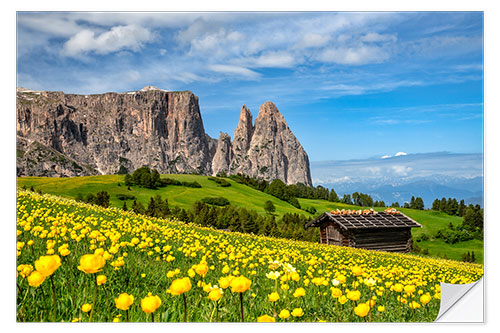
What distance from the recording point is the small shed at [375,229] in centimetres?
1881

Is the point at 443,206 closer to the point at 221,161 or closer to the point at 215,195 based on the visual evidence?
the point at 215,195

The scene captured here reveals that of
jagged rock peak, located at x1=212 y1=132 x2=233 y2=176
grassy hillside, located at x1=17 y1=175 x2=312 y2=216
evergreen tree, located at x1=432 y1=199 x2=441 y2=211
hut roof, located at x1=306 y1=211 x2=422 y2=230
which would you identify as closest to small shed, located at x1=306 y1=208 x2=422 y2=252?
hut roof, located at x1=306 y1=211 x2=422 y2=230

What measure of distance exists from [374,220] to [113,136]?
1713cm

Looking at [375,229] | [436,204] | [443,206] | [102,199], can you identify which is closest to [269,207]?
[375,229]

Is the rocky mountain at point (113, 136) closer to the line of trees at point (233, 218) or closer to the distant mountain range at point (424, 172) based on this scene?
the distant mountain range at point (424, 172)

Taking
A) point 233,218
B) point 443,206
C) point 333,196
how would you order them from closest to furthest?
point 443,206 < point 233,218 < point 333,196

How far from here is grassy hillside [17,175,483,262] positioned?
12.1m

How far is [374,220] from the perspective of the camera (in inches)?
754

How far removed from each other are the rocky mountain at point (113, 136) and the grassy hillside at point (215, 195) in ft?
1.86

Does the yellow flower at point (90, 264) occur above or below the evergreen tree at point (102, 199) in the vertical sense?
above

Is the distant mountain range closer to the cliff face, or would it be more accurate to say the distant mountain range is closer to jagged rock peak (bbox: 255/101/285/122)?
jagged rock peak (bbox: 255/101/285/122)

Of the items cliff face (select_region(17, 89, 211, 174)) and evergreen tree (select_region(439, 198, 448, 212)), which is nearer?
cliff face (select_region(17, 89, 211, 174))

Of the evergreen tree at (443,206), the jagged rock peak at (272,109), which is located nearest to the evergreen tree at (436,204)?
the evergreen tree at (443,206)

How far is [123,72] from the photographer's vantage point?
7.34 meters
